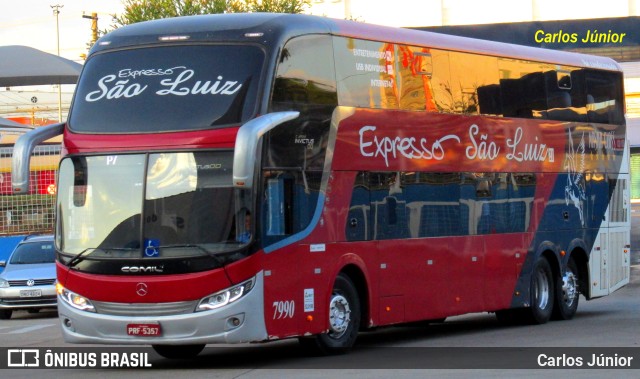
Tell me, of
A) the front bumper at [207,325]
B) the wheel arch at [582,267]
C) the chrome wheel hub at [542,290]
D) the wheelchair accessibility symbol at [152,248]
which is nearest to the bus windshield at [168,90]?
the wheelchair accessibility symbol at [152,248]

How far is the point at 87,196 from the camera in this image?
1392 cm

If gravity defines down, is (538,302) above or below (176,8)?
below

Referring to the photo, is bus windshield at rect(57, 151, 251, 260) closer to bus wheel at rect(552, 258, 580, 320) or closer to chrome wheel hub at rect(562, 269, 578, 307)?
bus wheel at rect(552, 258, 580, 320)

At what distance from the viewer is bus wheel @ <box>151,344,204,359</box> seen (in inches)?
599

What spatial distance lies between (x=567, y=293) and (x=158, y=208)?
9.06 meters

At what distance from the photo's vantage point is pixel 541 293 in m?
19.7

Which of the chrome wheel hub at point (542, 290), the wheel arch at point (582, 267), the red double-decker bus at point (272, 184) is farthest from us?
the wheel arch at point (582, 267)

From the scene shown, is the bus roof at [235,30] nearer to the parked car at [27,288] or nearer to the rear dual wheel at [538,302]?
the rear dual wheel at [538,302]

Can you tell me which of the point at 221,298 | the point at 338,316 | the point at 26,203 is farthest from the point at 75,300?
Answer: the point at 26,203

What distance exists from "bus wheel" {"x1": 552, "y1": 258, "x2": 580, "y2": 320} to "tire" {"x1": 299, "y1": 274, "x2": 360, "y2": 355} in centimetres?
A: 597

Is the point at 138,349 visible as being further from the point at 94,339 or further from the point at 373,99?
the point at 373,99

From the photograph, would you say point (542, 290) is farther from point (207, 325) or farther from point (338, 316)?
point (207, 325)

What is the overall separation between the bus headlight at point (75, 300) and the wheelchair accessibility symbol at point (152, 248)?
90 cm

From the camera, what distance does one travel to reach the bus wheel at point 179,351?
15227 mm
